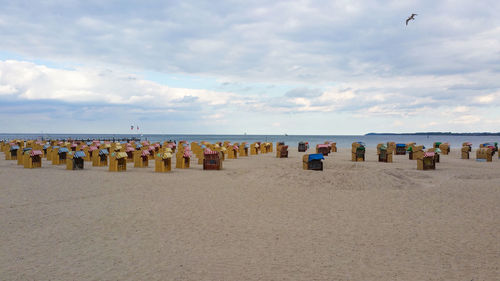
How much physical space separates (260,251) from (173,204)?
416 centimetres

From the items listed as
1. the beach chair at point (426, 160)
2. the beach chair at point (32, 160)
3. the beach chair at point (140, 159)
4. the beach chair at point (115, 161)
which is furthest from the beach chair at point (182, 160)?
the beach chair at point (426, 160)

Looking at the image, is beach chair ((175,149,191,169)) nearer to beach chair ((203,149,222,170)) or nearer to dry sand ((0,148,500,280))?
beach chair ((203,149,222,170))

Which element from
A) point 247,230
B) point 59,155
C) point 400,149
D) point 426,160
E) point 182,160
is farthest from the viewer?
point 400,149

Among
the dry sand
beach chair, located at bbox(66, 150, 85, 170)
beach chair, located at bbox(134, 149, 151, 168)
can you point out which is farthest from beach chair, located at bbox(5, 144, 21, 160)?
the dry sand

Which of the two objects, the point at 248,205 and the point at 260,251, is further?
the point at 248,205

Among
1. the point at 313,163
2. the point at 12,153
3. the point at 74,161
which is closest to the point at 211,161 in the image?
the point at 313,163

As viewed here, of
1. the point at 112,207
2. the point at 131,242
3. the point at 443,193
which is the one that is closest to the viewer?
the point at 131,242

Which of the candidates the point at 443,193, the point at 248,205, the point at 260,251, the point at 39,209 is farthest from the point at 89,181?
the point at 443,193

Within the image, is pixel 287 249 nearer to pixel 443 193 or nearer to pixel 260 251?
pixel 260 251

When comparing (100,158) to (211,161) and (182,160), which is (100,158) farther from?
(211,161)

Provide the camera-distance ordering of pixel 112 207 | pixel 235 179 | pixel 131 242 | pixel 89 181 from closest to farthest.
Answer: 1. pixel 131 242
2. pixel 112 207
3. pixel 89 181
4. pixel 235 179

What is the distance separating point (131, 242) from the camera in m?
6.44

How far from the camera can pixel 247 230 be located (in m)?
7.29

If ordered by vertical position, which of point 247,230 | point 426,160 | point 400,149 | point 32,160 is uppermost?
point 400,149
